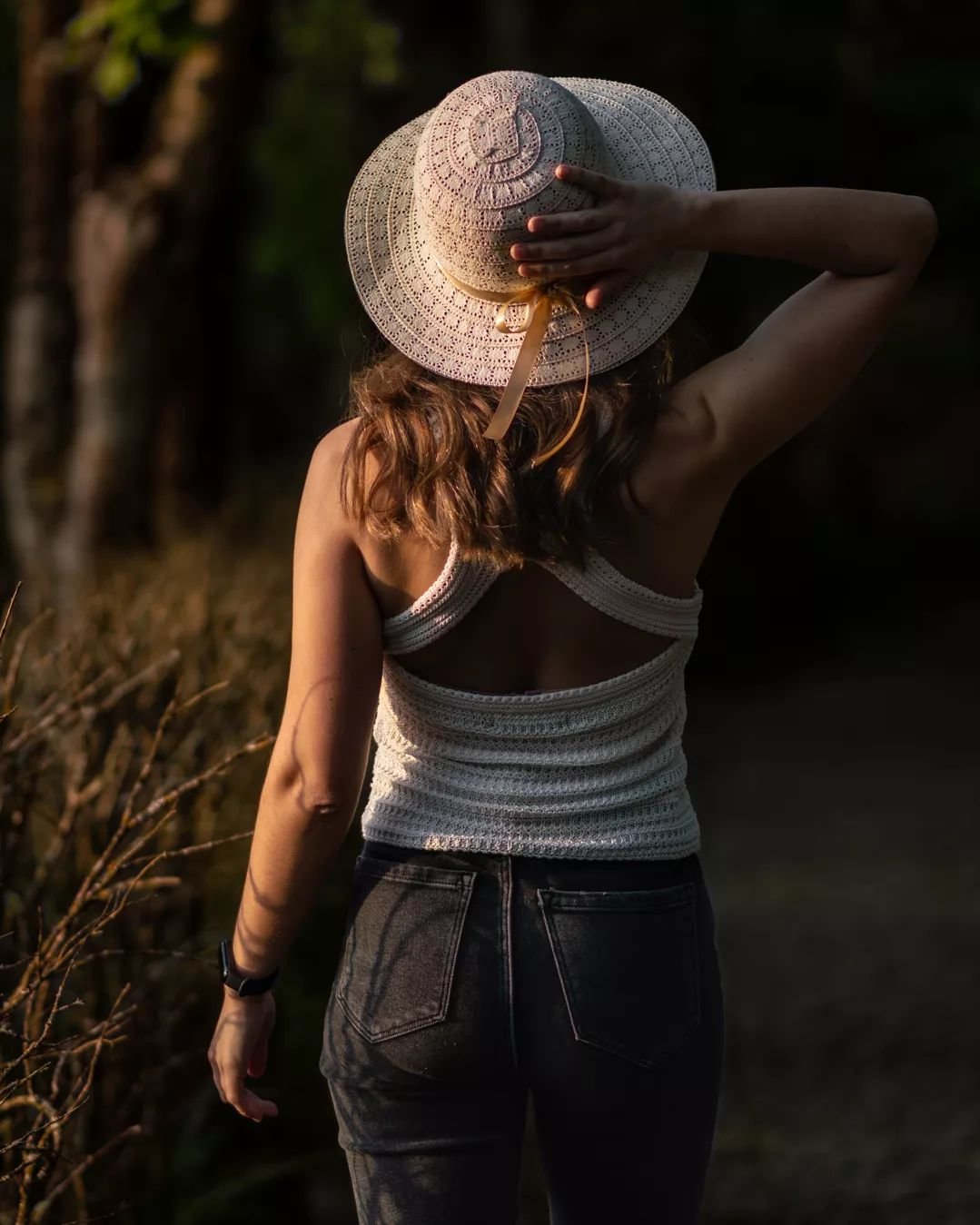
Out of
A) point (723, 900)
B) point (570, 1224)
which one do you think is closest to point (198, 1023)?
point (570, 1224)

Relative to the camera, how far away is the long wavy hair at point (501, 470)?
173cm

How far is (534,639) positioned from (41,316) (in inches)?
251

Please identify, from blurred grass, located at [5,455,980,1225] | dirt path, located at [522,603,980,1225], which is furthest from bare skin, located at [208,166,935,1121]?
dirt path, located at [522,603,980,1225]

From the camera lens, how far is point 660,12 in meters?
12.7

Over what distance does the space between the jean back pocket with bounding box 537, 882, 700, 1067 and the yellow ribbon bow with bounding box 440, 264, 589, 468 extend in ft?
1.59

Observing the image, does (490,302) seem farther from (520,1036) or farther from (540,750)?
(520,1036)

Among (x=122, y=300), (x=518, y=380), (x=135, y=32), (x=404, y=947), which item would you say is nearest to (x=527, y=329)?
Result: (x=518, y=380)

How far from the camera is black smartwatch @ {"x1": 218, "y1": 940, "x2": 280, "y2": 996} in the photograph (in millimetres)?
1952

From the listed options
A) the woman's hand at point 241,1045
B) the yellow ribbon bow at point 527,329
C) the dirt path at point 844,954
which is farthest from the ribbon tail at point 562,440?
the dirt path at point 844,954

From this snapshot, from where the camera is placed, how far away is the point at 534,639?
1.82 meters

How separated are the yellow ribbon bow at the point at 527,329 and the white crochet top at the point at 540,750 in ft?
0.45

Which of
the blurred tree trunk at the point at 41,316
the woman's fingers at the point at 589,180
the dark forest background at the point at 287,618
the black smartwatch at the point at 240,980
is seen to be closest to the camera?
the woman's fingers at the point at 589,180

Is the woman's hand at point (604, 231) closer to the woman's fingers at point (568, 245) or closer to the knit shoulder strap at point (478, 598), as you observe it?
the woman's fingers at point (568, 245)

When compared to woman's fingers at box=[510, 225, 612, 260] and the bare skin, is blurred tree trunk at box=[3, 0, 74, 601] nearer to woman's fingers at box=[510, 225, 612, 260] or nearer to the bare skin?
the bare skin
